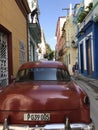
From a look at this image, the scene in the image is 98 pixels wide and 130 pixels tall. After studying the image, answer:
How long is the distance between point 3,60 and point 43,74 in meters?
8.39

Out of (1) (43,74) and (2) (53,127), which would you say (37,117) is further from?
(1) (43,74)

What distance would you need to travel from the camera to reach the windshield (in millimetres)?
7461

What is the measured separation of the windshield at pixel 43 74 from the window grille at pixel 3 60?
7072 mm

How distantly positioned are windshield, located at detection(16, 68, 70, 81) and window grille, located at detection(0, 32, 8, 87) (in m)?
7.07

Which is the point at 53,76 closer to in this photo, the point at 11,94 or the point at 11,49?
the point at 11,94

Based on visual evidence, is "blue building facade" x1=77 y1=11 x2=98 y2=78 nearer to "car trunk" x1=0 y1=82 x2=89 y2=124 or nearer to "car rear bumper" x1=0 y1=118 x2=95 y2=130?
"car trunk" x1=0 y1=82 x2=89 y2=124

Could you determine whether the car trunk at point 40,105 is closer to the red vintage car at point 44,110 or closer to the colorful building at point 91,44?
the red vintage car at point 44,110

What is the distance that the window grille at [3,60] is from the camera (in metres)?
15.1

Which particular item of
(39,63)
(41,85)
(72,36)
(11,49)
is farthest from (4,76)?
(72,36)

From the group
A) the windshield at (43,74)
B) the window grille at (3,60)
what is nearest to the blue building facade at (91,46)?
the window grille at (3,60)

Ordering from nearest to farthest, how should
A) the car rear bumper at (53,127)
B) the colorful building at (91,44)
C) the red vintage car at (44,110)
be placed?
1. the car rear bumper at (53,127)
2. the red vintage car at (44,110)
3. the colorful building at (91,44)

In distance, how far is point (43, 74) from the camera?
755 cm

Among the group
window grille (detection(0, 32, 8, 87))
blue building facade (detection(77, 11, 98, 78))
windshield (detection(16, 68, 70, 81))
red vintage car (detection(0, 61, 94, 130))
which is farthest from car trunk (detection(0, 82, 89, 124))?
blue building facade (detection(77, 11, 98, 78))

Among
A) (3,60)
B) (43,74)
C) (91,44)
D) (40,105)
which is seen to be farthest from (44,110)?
(91,44)
